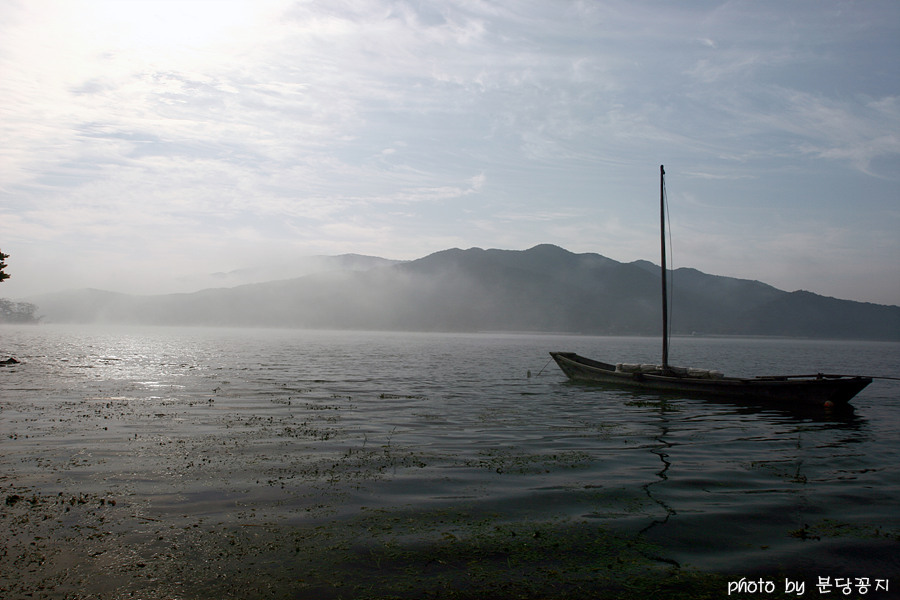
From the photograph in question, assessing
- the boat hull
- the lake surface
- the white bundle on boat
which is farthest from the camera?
the white bundle on boat

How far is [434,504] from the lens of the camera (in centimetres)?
1334

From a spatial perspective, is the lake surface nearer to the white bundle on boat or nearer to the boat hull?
the boat hull

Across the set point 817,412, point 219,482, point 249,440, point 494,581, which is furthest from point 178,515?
point 817,412

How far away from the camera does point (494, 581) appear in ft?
30.2

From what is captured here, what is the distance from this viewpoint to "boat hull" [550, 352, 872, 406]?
108 ft

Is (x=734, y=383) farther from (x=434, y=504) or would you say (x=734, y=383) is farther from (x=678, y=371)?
(x=434, y=504)

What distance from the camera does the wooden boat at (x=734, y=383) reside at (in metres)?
33.1

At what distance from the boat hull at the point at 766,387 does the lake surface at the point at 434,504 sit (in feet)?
14.9

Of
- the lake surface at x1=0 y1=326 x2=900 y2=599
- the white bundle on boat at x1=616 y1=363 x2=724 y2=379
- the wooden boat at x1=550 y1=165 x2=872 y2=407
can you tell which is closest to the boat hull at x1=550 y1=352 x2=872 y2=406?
the wooden boat at x1=550 y1=165 x2=872 y2=407

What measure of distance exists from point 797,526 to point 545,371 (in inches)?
1908

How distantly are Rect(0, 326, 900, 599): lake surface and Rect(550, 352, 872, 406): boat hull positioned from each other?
4.54 meters

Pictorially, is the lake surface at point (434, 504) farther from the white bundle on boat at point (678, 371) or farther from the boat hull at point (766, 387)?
the white bundle on boat at point (678, 371)

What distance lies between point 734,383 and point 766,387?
5.77 ft

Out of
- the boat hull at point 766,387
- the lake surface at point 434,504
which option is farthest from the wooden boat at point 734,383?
the lake surface at point 434,504
